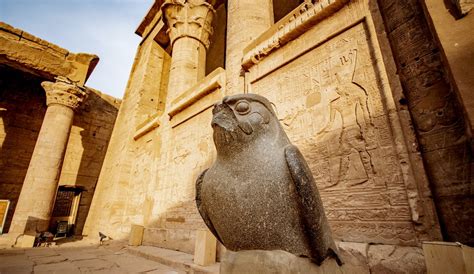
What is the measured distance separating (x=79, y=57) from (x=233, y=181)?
959cm

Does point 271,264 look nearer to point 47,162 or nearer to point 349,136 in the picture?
point 349,136

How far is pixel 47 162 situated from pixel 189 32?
5.73m

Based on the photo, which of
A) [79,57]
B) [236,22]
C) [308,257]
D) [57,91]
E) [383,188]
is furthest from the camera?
[79,57]

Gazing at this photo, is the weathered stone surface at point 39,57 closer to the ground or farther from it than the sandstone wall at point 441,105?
farther from it

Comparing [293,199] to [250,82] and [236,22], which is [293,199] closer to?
[250,82]

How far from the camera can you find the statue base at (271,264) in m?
0.96

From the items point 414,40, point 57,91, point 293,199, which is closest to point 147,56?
point 57,91

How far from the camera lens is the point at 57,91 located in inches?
280

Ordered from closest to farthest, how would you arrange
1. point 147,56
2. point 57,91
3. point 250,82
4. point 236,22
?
point 250,82
point 236,22
point 57,91
point 147,56

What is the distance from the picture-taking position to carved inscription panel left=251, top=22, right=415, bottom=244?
195cm

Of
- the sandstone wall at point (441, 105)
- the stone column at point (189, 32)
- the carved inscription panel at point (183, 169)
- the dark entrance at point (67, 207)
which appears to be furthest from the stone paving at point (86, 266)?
the dark entrance at point (67, 207)

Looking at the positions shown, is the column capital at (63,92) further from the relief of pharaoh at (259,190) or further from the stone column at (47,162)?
the relief of pharaoh at (259,190)

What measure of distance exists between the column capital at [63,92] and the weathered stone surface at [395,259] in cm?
896

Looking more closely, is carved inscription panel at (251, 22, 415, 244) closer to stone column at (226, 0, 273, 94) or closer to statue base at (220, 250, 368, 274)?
statue base at (220, 250, 368, 274)
